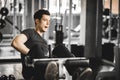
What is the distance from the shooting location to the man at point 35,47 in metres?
2.03

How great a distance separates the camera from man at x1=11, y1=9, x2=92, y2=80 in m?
2.03

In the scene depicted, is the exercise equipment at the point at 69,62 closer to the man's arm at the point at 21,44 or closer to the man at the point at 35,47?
the man at the point at 35,47

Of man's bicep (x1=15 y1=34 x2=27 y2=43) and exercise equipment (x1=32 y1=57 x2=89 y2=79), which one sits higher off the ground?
man's bicep (x1=15 y1=34 x2=27 y2=43)

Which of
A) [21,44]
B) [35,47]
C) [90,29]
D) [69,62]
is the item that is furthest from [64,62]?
[90,29]

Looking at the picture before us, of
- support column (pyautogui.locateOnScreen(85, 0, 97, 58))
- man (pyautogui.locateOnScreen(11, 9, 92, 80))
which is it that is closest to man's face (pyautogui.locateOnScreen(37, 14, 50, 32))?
man (pyautogui.locateOnScreen(11, 9, 92, 80))

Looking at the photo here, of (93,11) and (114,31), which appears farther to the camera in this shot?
(114,31)

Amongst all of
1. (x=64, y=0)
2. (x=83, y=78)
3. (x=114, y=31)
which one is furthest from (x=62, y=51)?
(x=64, y=0)

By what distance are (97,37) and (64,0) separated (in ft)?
15.5

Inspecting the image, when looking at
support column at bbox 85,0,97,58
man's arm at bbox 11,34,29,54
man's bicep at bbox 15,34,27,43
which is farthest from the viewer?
support column at bbox 85,0,97,58

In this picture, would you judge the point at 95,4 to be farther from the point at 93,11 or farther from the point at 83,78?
the point at 83,78

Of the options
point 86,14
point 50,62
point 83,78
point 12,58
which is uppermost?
point 86,14

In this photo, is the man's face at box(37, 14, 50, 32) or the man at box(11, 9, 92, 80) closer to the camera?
the man at box(11, 9, 92, 80)

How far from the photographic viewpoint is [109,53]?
19.1ft

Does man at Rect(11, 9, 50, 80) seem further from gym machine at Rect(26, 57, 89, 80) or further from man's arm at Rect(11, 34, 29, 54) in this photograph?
gym machine at Rect(26, 57, 89, 80)
